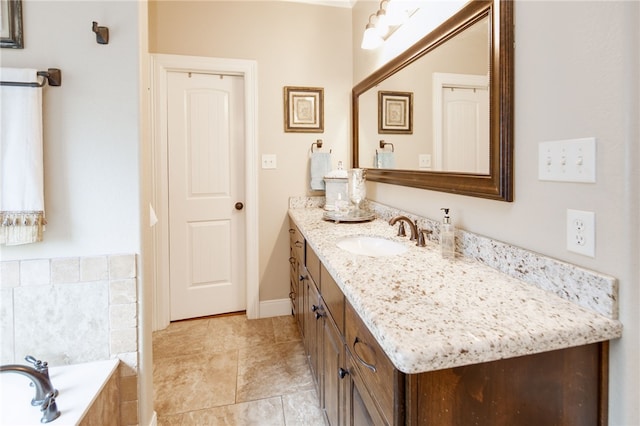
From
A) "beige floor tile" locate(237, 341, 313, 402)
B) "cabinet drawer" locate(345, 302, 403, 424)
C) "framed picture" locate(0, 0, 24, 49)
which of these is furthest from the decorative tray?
"framed picture" locate(0, 0, 24, 49)

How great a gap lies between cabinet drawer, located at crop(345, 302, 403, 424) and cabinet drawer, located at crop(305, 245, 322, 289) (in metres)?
0.45

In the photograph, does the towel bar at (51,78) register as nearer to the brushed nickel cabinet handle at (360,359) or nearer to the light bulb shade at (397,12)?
the brushed nickel cabinet handle at (360,359)

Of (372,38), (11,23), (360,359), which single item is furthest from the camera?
(372,38)

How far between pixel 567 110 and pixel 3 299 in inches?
76.4

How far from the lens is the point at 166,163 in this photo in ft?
8.17

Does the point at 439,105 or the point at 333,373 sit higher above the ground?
the point at 439,105

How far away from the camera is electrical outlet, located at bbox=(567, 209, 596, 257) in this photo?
2.64 ft

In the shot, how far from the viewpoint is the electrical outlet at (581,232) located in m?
0.80

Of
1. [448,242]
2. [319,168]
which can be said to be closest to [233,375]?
[448,242]

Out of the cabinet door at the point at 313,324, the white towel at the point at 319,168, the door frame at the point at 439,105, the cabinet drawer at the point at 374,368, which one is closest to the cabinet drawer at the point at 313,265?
the cabinet door at the point at 313,324

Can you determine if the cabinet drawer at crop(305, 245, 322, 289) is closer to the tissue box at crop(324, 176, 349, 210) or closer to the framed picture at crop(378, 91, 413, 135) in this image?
the tissue box at crop(324, 176, 349, 210)

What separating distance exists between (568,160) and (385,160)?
49.5 inches

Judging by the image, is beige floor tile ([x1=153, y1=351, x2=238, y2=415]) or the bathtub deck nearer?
the bathtub deck

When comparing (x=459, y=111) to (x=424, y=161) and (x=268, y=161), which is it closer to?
(x=424, y=161)
